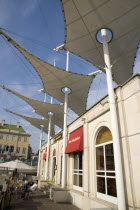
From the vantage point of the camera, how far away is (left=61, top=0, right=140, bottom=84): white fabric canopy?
24.8ft

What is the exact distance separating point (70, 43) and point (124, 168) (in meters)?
7.49

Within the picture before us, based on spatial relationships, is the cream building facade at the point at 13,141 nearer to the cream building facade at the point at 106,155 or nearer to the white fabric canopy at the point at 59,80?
the white fabric canopy at the point at 59,80

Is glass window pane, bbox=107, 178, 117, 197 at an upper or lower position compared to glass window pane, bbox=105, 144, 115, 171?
lower

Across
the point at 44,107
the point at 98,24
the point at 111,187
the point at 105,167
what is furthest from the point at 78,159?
the point at 44,107

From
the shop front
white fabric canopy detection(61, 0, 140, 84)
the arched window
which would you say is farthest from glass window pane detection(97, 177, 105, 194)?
white fabric canopy detection(61, 0, 140, 84)

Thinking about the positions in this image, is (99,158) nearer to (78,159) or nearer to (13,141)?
(78,159)

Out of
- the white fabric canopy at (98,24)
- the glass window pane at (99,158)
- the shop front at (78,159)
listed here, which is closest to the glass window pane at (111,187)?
the glass window pane at (99,158)

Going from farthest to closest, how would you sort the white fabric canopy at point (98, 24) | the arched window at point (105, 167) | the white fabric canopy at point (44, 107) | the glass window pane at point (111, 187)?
the white fabric canopy at point (44, 107) → the white fabric canopy at point (98, 24) → the arched window at point (105, 167) → the glass window pane at point (111, 187)

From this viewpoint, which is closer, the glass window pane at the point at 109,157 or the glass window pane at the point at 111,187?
the glass window pane at the point at 111,187

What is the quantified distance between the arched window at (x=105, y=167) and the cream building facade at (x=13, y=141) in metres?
49.3

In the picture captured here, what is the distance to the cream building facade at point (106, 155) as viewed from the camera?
5.70m

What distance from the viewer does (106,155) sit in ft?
25.7

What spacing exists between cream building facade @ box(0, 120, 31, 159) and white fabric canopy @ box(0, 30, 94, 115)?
135 ft

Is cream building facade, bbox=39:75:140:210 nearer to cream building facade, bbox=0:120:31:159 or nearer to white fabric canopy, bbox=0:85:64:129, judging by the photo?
white fabric canopy, bbox=0:85:64:129
